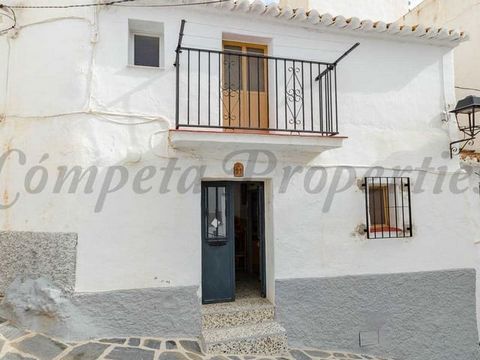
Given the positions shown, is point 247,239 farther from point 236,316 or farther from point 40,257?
point 40,257

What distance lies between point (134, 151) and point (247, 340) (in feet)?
11.2

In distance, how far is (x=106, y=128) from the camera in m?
5.29

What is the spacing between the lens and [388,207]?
6.79 m

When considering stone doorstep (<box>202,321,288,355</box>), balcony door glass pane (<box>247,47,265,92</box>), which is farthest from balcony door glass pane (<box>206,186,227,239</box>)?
balcony door glass pane (<box>247,47,265,92</box>)

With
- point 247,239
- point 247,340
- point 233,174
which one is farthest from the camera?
point 247,239

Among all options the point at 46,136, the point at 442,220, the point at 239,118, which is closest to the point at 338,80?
the point at 239,118

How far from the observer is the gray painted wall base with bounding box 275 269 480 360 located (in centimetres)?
587

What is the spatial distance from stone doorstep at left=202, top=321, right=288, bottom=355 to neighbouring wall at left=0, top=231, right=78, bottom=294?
225cm

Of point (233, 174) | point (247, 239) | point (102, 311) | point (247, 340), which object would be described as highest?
point (233, 174)

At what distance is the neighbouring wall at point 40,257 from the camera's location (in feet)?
16.5

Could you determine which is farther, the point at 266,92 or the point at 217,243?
the point at 266,92

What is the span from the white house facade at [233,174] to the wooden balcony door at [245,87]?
0.10 feet

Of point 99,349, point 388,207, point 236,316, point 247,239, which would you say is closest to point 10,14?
point 99,349

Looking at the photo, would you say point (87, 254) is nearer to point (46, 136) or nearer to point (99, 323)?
point (99, 323)
